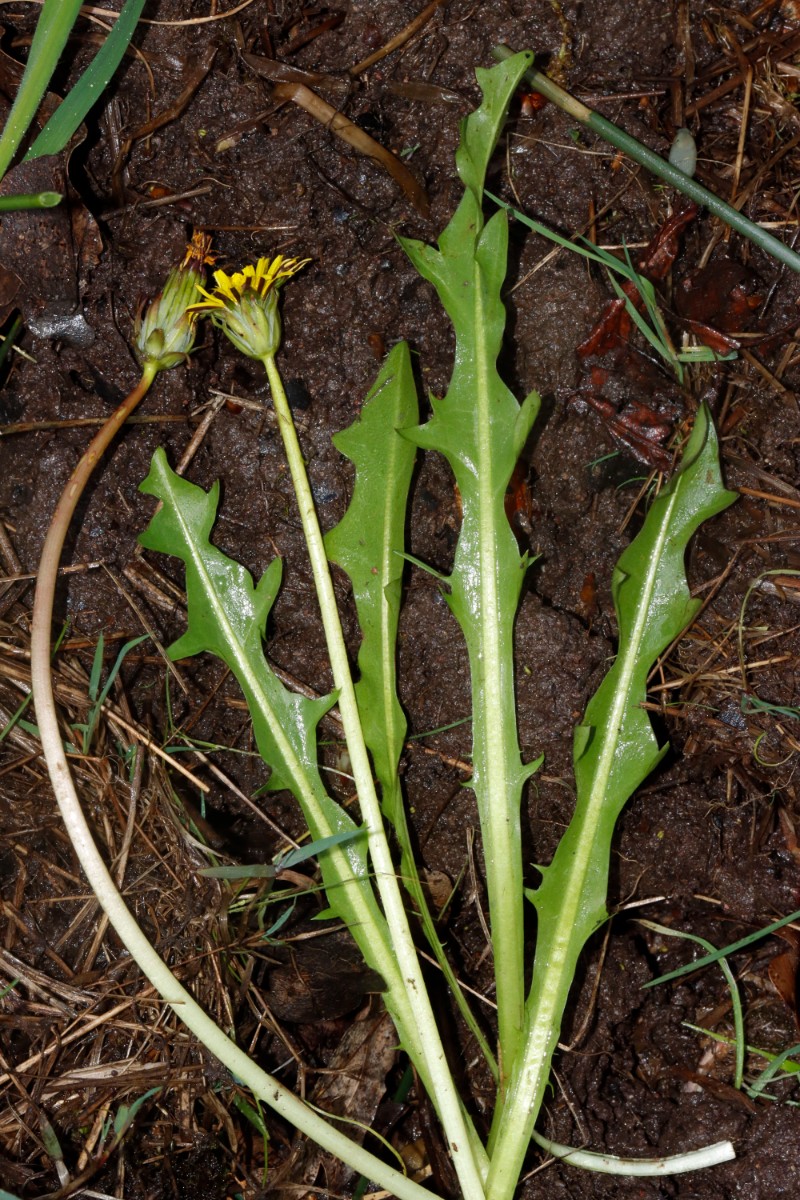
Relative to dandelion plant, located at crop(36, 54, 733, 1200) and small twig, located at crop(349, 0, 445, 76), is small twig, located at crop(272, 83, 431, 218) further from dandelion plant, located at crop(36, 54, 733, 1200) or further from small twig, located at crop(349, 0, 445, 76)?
dandelion plant, located at crop(36, 54, 733, 1200)

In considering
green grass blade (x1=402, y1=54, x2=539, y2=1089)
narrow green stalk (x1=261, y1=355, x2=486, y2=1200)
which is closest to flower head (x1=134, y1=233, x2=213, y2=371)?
narrow green stalk (x1=261, y1=355, x2=486, y2=1200)

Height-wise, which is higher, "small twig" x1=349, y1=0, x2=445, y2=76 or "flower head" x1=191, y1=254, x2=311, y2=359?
"small twig" x1=349, y1=0, x2=445, y2=76

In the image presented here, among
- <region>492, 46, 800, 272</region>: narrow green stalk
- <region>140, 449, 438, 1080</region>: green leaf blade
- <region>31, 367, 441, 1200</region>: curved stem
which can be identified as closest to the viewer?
<region>31, 367, 441, 1200</region>: curved stem

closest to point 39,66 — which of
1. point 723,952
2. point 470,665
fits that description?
point 470,665

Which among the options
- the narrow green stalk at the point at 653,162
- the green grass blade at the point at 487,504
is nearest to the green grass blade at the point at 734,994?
the green grass blade at the point at 487,504

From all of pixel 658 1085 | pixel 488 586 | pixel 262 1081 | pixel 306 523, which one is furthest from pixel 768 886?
pixel 306 523

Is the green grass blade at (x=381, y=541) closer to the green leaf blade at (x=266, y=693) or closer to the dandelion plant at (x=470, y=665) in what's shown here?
the dandelion plant at (x=470, y=665)

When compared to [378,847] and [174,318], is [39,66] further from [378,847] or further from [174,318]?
[378,847]
